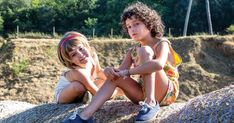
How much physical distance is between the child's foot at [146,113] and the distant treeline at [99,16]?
39512 mm

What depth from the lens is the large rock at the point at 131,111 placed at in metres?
3.85

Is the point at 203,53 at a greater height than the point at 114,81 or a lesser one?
lesser

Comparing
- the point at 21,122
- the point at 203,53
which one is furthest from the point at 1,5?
the point at 21,122

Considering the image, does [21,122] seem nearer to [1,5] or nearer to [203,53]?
[203,53]

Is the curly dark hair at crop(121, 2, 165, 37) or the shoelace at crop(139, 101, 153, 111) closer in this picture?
the shoelace at crop(139, 101, 153, 111)

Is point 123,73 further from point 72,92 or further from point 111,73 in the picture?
point 72,92

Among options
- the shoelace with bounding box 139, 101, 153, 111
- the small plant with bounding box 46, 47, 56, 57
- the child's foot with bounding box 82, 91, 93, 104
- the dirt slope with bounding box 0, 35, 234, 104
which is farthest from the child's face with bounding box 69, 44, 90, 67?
the small plant with bounding box 46, 47, 56, 57

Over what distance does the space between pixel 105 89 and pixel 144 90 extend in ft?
1.01

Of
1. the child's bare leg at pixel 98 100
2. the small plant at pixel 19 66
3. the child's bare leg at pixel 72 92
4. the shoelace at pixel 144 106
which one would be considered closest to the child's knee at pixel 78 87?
the child's bare leg at pixel 72 92

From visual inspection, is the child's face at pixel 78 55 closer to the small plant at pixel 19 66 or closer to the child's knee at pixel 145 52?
the child's knee at pixel 145 52

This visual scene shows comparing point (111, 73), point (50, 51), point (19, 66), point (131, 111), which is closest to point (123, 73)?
point (111, 73)

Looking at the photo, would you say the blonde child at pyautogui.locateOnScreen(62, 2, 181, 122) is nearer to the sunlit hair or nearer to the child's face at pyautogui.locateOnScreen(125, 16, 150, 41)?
the child's face at pyautogui.locateOnScreen(125, 16, 150, 41)

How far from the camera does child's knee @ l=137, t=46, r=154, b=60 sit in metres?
4.62

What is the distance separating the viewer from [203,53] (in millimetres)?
29094
